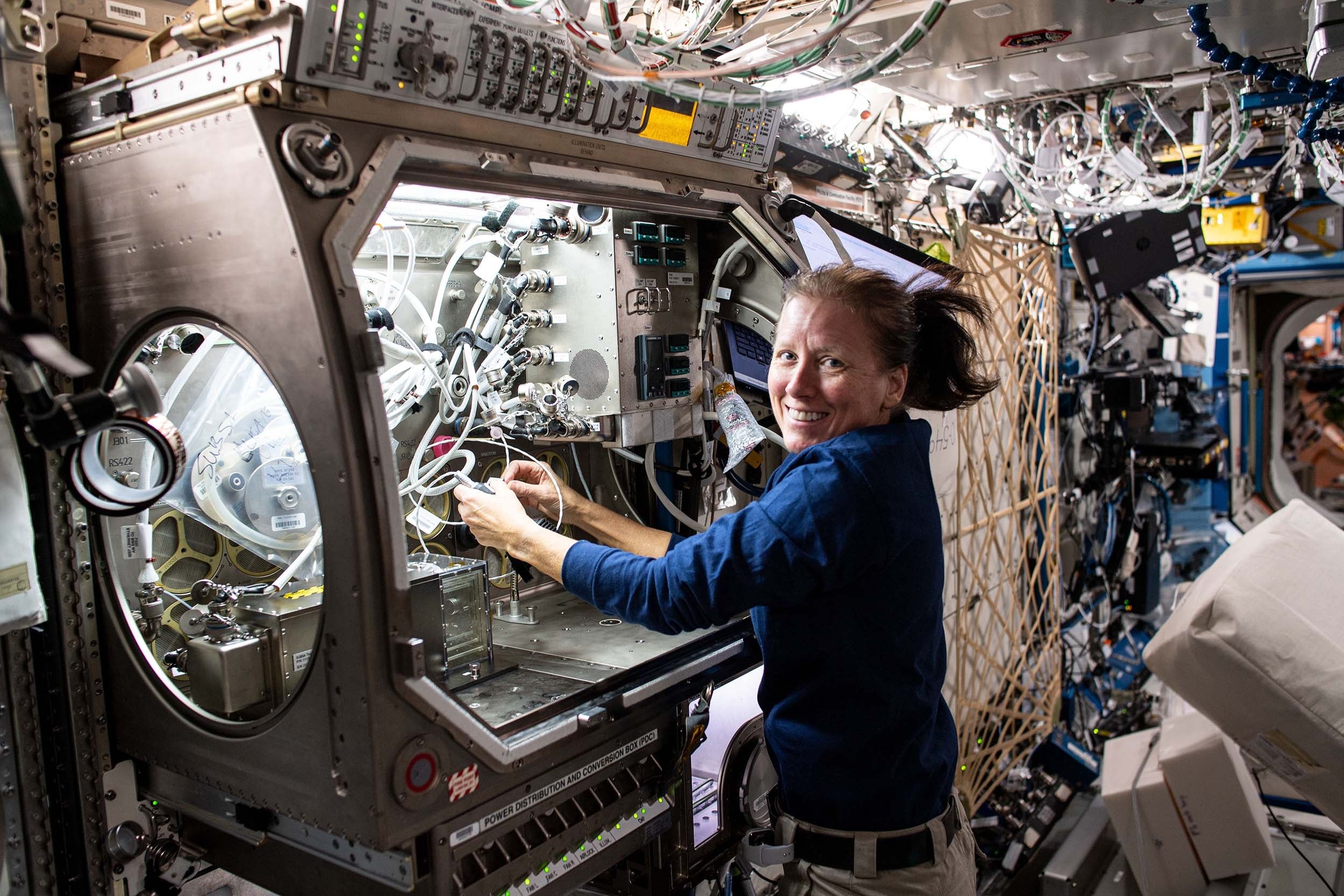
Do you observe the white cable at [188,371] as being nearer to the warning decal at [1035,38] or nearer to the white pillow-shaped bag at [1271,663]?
the warning decal at [1035,38]

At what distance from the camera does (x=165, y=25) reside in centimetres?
209

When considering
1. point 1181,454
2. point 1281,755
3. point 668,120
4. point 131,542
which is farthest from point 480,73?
point 1181,454

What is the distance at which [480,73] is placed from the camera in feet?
6.49

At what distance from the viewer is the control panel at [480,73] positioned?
1.73 metres

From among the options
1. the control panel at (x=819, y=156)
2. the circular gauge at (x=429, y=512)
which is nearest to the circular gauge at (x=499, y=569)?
the circular gauge at (x=429, y=512)

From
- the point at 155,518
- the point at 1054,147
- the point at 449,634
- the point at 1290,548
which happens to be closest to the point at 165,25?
the point at 155,518

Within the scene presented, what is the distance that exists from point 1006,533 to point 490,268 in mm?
3135

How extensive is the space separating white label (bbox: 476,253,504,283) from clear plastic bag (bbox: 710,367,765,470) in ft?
2.69

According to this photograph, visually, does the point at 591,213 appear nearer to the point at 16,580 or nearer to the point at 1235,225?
the point at 16,580

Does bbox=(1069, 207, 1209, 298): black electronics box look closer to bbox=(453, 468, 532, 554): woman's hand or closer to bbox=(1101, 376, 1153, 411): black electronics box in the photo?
bbox=(1101, 376, 1153, 411): black electronics box

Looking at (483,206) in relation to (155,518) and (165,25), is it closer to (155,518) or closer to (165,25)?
(165,25)

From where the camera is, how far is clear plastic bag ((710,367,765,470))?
312cm

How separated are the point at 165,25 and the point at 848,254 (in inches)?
80.1

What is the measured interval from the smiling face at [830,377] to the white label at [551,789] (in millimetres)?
900
